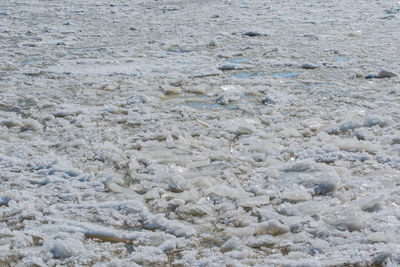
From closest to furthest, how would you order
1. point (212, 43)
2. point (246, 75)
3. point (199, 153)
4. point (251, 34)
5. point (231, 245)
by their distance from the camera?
point (231, 245) → point (199, 153) → point (246, 75) → point (212, 43) → point (251, 34)

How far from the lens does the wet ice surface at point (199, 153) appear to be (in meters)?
2.06

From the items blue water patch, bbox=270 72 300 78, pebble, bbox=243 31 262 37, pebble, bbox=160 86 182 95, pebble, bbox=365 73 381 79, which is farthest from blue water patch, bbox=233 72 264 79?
pebble, bbox=243 31 262 37

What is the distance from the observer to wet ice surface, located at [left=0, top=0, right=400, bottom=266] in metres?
2.06

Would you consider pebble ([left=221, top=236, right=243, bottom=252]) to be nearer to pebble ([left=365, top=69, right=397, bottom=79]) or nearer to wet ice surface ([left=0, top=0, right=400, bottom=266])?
wet ice surface ([left=0, top=0, right=400, bottom=266])

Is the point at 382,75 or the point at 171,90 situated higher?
the point at 382,75

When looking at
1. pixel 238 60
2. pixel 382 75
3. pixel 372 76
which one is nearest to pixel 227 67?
pixel 238 60

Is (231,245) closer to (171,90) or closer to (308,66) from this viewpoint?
(171,90)

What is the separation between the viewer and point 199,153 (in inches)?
122

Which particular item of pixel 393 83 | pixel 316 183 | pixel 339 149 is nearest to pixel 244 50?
pixel 393 83

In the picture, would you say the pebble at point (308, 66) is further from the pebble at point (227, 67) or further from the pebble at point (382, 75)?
the pebble at point (227, 67)

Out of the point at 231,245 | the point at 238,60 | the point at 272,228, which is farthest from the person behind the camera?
the point at 238,60

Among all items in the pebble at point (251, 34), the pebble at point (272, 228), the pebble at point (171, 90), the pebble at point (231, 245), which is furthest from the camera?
the pebble at point (251, 34)

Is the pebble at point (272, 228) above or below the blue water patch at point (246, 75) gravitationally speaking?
below

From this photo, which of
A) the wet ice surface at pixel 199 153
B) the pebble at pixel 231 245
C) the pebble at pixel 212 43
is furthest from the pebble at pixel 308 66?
the pebble at pixel 231 245
